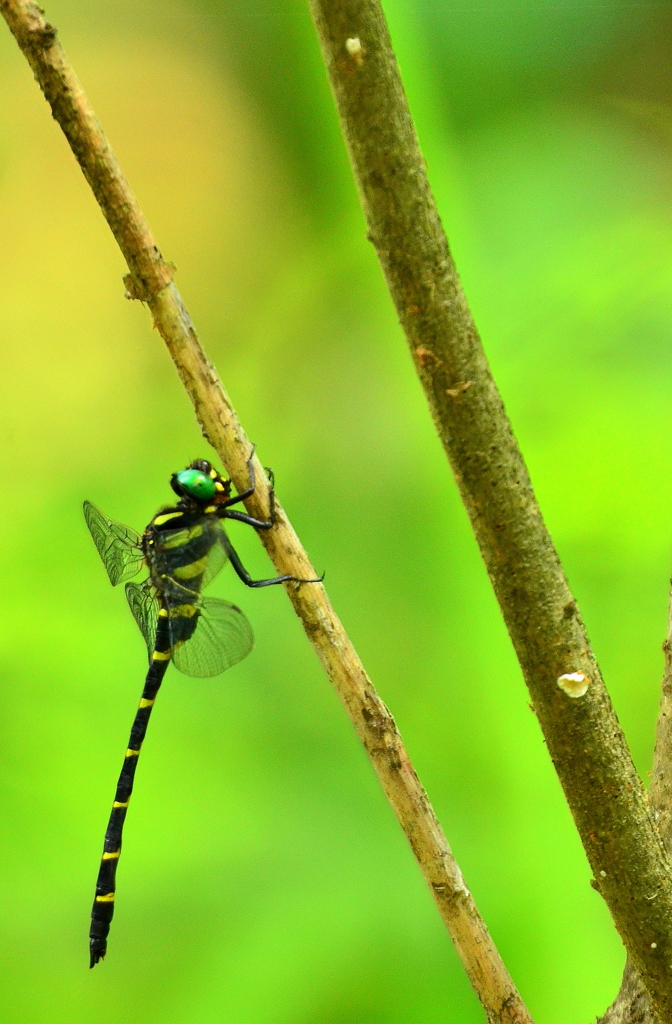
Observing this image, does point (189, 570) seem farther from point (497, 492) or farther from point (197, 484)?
point (497, 492)

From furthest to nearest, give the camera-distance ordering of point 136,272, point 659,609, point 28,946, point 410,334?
point 659,609, point 28,946, point 136,272, point 410,334

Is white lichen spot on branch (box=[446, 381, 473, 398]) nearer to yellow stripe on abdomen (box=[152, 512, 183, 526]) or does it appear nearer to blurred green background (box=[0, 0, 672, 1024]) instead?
yellow stripe on abdomen (box=[152, 512, 183, 526])

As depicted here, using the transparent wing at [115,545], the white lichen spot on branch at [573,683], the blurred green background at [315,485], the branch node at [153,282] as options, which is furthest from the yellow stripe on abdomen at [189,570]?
the white lichen spot on branch at [573,683]

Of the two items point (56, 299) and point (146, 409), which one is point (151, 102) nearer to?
point (56, 299)

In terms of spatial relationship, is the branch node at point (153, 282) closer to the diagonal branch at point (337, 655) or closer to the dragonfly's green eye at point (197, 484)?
the diagonal branch at point (337, 655)

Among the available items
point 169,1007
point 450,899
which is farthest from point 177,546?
point 169,1007
